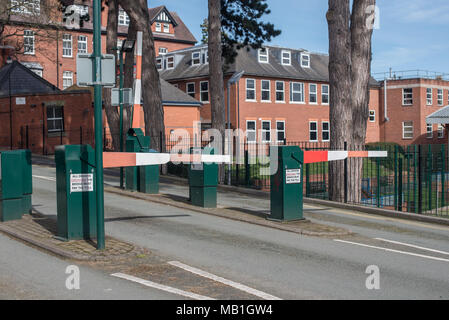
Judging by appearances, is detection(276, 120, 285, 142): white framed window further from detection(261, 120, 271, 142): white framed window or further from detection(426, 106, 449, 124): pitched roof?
detection(426, 106, 449, 124): pitched roof

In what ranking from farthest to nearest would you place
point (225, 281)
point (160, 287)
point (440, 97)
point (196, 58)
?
point (440, 97)
point (196, 58)
point (225, 281)
point (160, 287)

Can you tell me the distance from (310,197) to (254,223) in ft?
17.9

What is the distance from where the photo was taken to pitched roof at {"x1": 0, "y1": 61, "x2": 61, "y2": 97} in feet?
115

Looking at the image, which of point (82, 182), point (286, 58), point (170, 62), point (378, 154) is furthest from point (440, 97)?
point (82, 182)

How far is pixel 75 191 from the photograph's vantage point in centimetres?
888

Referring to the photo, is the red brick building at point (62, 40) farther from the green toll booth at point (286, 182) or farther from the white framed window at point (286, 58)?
the green toll booth at point (286, 182)

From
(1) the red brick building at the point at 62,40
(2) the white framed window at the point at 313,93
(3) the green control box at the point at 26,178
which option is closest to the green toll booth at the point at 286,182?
(3) the green control box at the point at 26,178

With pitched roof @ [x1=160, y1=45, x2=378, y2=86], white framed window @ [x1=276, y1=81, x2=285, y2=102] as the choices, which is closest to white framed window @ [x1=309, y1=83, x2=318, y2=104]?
pitched roof @ [x1=160, y1=45, x2=378, y2=86]

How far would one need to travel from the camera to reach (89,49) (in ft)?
179

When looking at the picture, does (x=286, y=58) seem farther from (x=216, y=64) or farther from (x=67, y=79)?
(x=216, y=64)

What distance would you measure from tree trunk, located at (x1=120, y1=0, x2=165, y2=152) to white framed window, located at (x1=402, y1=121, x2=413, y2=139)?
3726 cm

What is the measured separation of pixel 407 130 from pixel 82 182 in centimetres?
4868
